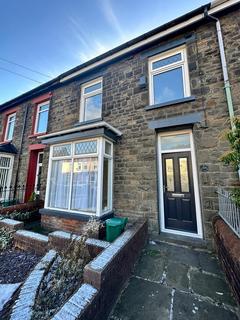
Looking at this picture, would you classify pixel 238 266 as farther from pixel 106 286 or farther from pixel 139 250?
pixel 139 250

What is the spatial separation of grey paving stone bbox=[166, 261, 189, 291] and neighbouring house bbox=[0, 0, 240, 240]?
1.35m

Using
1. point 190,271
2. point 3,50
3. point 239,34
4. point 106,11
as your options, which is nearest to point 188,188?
point 190,271

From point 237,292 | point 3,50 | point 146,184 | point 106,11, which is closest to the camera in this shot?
point 237,292

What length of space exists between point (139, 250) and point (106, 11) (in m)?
8.61

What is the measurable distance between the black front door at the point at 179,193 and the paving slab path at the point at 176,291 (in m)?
1.02

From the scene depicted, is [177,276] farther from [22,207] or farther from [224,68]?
[22,207]

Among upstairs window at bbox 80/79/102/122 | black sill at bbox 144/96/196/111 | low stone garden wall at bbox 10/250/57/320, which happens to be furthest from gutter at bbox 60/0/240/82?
low stone garden wall at bbox 10/250/57/320

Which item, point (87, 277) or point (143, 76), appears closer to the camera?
point (87, 277)

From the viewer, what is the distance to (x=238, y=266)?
1934 mm

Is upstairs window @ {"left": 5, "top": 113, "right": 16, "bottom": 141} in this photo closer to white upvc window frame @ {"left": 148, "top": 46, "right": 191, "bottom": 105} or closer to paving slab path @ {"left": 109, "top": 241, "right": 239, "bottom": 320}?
white upvc window frame @ {"left": 148, "top": 46, "right": 191, "bottom": 105}

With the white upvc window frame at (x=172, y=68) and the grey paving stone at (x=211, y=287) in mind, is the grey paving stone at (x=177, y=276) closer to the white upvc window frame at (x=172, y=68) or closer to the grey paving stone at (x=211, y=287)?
the grey paving stone at (x=211, y=287)

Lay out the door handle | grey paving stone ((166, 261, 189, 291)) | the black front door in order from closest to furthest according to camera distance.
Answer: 1. grey paving stone ((166, 261, 189, 291))
2. the black front door
3. the door handle

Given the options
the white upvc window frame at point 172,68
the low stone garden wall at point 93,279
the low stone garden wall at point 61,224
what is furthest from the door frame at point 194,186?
the low stone garden wall at point 61,224

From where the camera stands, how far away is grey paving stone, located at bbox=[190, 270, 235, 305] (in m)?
2.29
